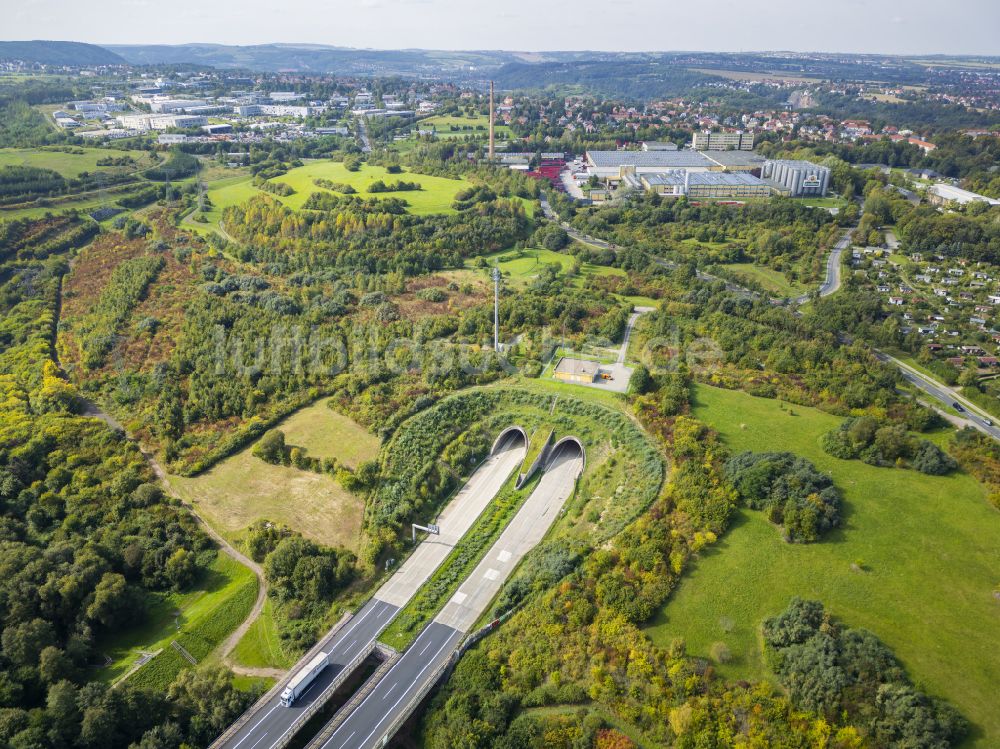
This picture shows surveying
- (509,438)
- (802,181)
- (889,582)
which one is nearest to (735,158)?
(802,181)

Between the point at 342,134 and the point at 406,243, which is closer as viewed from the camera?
the point at 406,243

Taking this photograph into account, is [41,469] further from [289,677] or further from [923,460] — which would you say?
[923,460]

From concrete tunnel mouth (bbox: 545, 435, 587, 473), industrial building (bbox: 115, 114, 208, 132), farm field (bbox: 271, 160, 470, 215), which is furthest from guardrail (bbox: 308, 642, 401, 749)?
industrial building (bbox: 115, 114, 208, 132)

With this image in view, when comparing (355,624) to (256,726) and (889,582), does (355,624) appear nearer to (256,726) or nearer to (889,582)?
(256,726)

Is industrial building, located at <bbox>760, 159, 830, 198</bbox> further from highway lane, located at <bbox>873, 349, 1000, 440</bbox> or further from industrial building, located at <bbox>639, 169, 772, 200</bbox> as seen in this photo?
highway lane, located at <bbox>873, 349, 1000, 440</bbox>

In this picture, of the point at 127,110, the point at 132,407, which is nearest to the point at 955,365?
the point at 132,407
